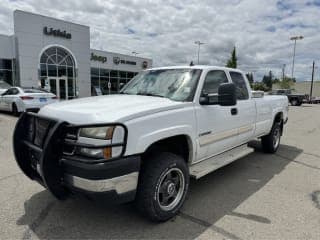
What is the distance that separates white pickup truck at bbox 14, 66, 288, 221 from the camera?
8.67ft

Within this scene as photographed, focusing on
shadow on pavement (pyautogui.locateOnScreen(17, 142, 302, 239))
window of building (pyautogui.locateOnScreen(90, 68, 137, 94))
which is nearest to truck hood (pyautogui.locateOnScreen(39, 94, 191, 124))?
shadow on pavement (pyautogui.locateOnScreen(17, 142, 302, 239))

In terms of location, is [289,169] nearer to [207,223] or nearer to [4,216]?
[207,223]

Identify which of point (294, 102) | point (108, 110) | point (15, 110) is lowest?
point (294, 102)

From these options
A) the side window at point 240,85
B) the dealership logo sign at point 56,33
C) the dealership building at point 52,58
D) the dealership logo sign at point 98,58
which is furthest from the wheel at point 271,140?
the dealership logo sign at point 98,58

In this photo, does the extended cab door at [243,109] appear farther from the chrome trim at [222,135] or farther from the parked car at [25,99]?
the parked car at [25,99]

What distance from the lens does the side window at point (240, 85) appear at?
16.3 ft

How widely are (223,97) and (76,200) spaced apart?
2.45m

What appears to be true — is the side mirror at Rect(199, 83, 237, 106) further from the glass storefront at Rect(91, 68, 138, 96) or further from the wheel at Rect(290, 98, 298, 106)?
the wheel at Rect(290, 98, 298, 106)

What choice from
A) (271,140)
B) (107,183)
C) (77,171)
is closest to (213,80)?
(107,183)

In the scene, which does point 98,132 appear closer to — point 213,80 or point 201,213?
point 201,213

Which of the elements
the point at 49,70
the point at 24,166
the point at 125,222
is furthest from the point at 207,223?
the point at 49,70

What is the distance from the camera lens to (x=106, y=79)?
108 ft

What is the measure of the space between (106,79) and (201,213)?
3087 cm

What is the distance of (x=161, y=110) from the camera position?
10.3 feet
